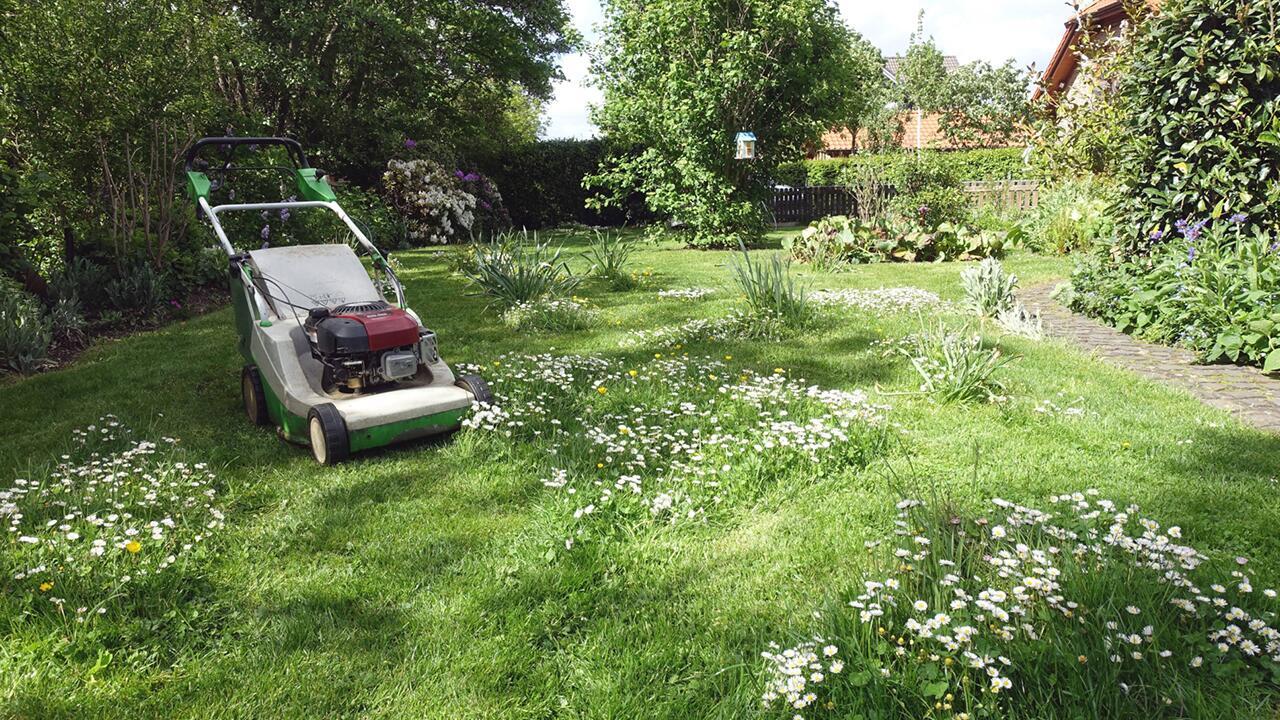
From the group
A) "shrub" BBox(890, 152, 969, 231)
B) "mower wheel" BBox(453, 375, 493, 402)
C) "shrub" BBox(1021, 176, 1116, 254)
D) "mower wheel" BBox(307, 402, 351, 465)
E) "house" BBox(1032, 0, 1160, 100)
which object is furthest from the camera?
"shrub" BBox(890, 152, 969, 231)

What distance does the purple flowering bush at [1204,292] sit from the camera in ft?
16.9

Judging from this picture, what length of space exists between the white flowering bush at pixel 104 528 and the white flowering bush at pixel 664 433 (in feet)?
4.13

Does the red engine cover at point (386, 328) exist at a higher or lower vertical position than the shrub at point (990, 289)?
higher

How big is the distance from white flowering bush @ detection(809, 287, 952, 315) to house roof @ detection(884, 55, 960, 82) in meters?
27.5

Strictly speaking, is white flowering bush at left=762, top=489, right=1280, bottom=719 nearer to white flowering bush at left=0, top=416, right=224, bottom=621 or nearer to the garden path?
white flowering bush at left=0, top=416, right=224, bottom=621

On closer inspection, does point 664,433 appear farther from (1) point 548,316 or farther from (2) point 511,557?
(1) point 548,316

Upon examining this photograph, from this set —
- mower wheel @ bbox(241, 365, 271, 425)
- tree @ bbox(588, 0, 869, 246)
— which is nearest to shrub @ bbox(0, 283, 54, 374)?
mower wheel @ bbox(241, 365, 271, 425)

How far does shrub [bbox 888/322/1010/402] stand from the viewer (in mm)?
4496

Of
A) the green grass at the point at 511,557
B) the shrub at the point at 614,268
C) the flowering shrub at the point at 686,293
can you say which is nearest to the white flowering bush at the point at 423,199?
the shrub at the point at 614,268

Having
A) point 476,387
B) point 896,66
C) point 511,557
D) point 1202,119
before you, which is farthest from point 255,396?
point 896,66

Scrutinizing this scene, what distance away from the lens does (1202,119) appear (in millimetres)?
6094

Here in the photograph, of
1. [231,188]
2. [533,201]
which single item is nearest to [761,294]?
[231,188]

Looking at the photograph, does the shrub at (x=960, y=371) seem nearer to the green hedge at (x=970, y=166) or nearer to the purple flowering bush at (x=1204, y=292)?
the purple flowering bush at (x=1204, y=292)

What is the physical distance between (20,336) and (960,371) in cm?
598
